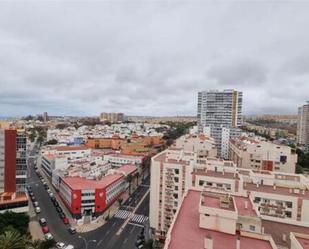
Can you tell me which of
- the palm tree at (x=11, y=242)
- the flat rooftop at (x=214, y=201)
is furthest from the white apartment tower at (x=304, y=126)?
the palm tree at (x=11, y=242)

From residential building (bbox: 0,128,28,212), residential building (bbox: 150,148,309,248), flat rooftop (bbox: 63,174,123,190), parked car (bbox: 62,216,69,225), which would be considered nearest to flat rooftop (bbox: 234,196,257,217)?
residential building (bbox: 150,148,309,248)

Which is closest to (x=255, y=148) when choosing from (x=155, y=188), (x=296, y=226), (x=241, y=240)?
(x=155, y=188)

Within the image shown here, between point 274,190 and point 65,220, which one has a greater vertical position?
point 274,190

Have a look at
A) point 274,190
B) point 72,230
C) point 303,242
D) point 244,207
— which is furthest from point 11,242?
point 274,190

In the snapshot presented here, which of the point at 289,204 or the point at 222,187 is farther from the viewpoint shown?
the point at 222,187

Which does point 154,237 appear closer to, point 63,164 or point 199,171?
point 199,171

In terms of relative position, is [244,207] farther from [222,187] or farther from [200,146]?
[200,146]

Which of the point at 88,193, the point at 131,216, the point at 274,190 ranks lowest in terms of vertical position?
the point at 131,216
